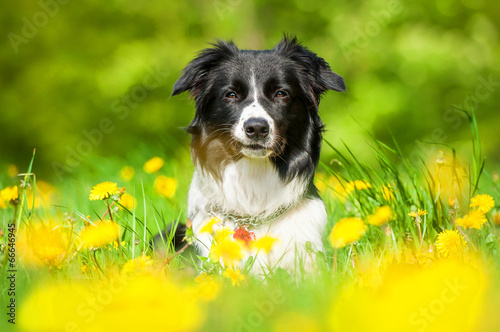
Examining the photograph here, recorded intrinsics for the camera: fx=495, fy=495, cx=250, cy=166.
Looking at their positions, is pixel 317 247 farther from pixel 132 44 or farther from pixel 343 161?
pixel 132 44

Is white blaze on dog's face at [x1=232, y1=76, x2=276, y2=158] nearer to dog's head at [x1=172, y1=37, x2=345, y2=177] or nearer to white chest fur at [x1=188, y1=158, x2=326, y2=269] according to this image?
dog's head at [x1=172, y1=37, x2=345, y2=177]

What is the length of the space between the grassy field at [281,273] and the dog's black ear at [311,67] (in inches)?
19.6

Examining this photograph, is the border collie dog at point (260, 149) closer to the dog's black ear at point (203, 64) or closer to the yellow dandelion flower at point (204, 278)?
the dog's black ear at point (203, 64)

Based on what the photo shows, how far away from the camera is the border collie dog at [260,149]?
303 centimetres

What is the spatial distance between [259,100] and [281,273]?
3.60ft

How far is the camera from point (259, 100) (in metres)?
3.00

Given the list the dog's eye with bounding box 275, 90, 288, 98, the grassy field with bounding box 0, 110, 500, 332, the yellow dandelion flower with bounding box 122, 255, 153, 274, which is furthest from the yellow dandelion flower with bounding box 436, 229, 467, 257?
the yellow dandelion flower with bounding box 122, 255, 153, 274

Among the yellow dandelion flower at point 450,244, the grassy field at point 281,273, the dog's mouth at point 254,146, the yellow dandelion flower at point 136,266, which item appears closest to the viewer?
the grassy field at point 281,273

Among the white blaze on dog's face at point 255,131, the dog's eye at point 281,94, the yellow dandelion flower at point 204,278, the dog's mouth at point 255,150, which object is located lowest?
the yellow dandelion flower at point 204,278

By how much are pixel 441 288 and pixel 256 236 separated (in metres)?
1.90

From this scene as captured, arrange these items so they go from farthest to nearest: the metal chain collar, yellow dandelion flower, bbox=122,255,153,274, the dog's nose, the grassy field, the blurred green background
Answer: the blurred green background
the metal chain collar
the dog's nose
yellow dandelion flower, bbox=122,255,153,274
the grassy field

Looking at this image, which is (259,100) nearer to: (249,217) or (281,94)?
(281,94)

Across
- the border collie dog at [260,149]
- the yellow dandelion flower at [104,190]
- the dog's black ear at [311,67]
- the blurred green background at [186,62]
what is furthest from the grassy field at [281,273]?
the blurred green background at [186,62]

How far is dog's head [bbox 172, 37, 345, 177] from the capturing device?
2998 mm
